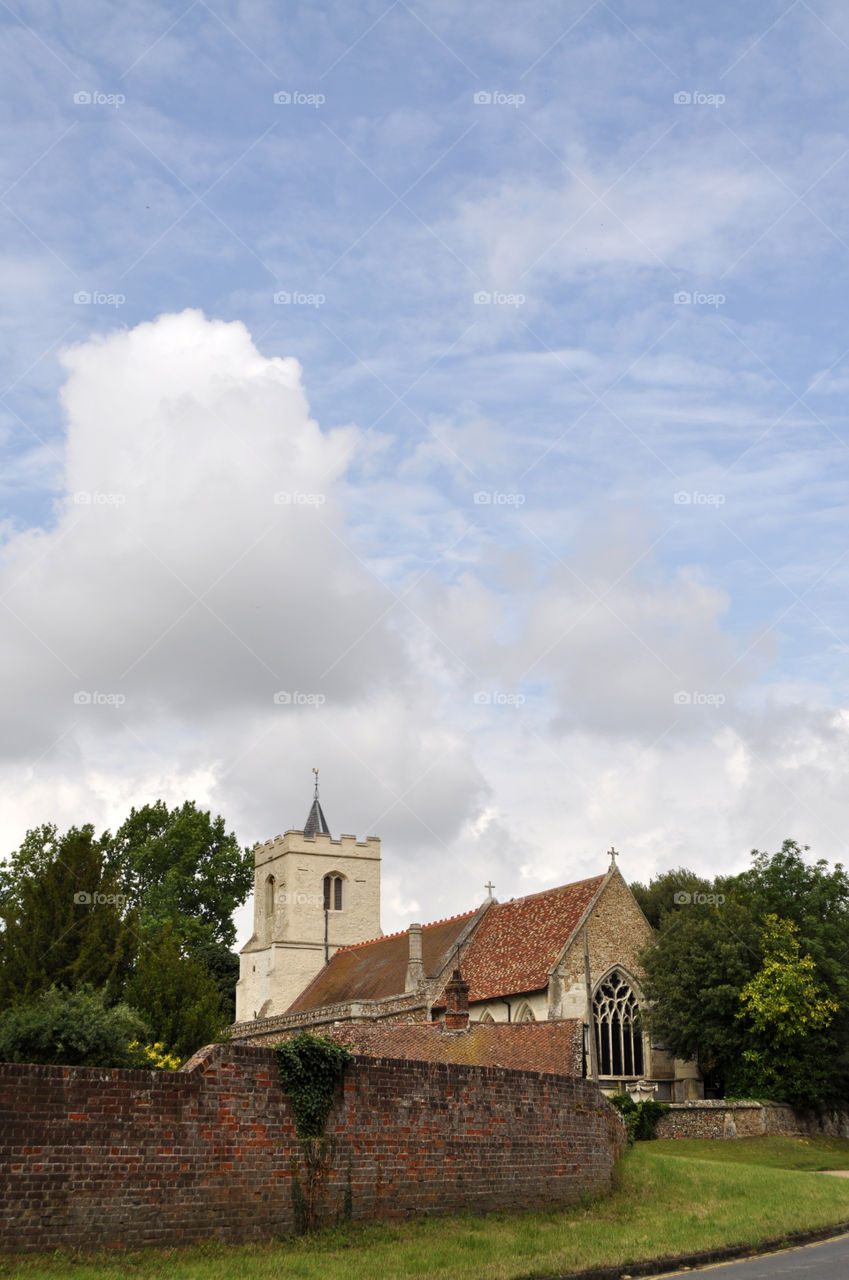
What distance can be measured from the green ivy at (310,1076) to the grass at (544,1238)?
1227mm

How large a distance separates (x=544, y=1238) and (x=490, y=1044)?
16.6 meters

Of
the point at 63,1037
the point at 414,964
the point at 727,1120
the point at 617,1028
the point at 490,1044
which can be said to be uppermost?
the point at 414,964

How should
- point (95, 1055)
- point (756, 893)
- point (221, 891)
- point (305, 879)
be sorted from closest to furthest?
point (95, 1055) < point (756, 893) < point (305, 879) < point (221, 891)

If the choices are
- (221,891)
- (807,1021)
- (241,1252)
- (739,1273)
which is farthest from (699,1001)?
(221,891)

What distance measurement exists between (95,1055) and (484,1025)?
42.6 ft

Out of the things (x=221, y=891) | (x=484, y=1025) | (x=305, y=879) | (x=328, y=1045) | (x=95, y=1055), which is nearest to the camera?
(x=328, y=1045)

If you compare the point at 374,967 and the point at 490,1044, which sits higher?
the point at 374,967

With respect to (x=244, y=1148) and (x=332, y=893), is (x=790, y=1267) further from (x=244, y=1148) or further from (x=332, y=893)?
(x=332, y=893)

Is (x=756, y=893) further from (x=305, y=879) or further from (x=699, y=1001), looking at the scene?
(x=305, y=879)

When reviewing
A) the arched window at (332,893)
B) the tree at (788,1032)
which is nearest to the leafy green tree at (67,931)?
the tree at (788,1032)

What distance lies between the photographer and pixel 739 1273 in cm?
1316

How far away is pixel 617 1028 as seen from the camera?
4206cm
